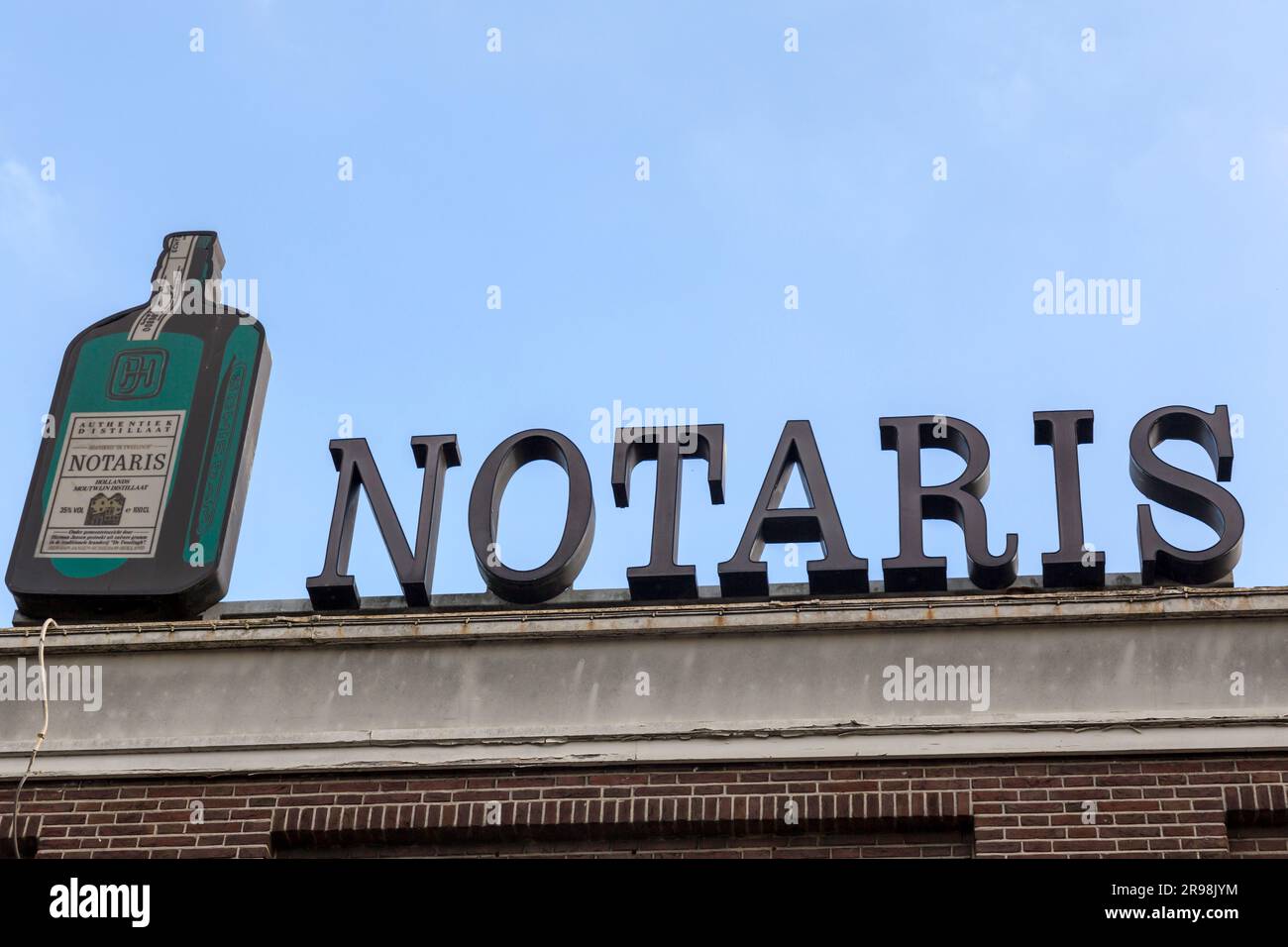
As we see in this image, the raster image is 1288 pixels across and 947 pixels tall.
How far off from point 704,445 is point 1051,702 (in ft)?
13.6

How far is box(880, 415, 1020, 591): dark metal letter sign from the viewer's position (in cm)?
1486

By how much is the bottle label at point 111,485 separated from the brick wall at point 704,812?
2946 millimetres

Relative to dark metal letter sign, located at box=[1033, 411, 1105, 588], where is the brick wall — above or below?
below

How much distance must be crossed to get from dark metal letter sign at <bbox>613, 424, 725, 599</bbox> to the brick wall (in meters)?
2.32

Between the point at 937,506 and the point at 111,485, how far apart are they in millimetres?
7146

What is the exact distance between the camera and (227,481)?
53.7 feet

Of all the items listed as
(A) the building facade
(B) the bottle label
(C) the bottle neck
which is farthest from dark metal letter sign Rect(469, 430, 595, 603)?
(C) the bottle neck

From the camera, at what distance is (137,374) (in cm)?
1736

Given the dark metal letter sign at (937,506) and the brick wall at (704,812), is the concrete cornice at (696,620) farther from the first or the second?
the brick wall at (704,812)

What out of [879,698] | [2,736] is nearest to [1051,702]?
[879,698]

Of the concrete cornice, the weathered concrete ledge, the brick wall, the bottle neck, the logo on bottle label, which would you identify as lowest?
the brick wall

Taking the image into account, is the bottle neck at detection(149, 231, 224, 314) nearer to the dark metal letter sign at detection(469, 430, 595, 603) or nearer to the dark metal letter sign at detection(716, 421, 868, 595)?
the dark metal letter sign at detection(469, 430, 595, 603)

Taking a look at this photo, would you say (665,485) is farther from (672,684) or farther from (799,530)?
(672,684)

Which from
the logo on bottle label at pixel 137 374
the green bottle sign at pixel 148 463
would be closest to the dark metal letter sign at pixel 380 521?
the green bottle sign at pixel 148 463
